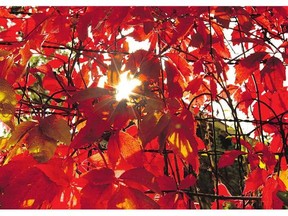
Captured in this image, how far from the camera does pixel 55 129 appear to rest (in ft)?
2.50

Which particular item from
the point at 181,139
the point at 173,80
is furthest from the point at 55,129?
the point at 173,80

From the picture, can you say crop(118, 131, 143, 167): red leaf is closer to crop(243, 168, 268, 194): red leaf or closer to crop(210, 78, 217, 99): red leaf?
crop(243, 168, 268, 194): red leaf

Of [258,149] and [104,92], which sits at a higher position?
[104,92]

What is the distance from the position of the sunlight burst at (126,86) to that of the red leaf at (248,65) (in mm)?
293

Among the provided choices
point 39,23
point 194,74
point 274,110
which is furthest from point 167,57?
point 274,110

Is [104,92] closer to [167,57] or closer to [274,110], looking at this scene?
[167,57]

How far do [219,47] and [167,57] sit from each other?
26 cm

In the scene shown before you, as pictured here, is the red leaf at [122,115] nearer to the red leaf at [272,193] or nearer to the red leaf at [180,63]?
the red leaf at [180,63]

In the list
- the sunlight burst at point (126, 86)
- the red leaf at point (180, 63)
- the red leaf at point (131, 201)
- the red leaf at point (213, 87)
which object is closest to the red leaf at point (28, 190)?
the red leaf at point (131, 201)

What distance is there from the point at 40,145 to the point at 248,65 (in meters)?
0.61

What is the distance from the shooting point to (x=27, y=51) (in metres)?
0.85

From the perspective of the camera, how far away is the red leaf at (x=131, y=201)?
0.66 m

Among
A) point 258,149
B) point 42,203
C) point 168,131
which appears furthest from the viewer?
point 258,149

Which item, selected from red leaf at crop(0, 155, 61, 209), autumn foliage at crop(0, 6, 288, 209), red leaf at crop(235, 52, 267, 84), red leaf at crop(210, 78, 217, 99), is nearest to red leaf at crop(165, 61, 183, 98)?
autumn foliage at crop(0, 6, 288, 209)
